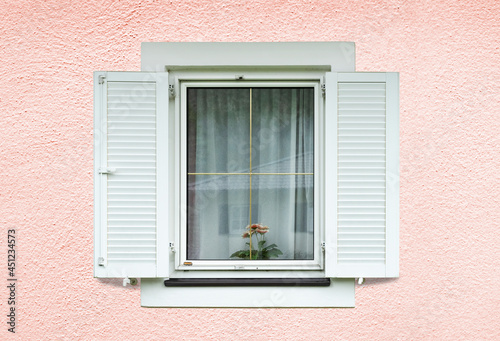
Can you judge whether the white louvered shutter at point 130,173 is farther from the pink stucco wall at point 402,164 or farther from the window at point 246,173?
the pink stucco wall at point 402,164

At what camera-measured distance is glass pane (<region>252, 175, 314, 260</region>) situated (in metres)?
2.54

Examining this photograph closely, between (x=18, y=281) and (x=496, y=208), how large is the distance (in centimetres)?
302

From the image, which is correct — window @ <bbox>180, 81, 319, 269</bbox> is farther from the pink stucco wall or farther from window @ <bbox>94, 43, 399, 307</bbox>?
the pink stucco wall

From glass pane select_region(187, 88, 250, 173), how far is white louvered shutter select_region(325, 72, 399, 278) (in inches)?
22.0

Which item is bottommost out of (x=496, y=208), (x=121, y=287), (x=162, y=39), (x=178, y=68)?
(x=121, y=287)

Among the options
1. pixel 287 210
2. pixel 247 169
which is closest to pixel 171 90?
pixel 247 169

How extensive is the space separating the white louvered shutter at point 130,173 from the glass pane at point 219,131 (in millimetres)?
269

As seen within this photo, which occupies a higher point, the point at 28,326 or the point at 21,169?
the point at 21,169

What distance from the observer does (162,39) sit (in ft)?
7.91

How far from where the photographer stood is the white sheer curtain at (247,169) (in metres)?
2.54

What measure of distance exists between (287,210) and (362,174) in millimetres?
540

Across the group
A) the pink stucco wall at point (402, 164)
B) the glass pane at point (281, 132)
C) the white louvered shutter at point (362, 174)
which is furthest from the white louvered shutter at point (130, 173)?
the white louvered shutter at point (362, 174)

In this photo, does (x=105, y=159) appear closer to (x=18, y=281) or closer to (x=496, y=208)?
(x=18, y=281)

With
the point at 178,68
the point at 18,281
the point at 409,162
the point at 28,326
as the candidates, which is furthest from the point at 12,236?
the point at 409,162
